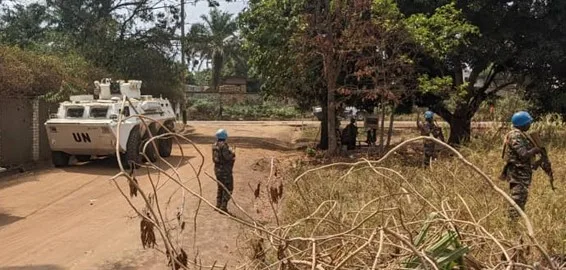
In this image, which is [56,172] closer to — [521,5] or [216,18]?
[521,5]

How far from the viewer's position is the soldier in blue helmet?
681 centimetres

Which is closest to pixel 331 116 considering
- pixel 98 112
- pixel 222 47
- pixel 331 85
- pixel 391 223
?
pixel 331 85

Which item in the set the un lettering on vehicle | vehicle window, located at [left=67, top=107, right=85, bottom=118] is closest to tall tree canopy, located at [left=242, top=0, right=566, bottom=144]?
vehicle window, located at [left=67, top=107, right=85, bottom=118]

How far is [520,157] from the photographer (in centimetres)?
685

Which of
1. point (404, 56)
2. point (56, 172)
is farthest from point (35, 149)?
point (404, 56)

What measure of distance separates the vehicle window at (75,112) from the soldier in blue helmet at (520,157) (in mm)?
9551

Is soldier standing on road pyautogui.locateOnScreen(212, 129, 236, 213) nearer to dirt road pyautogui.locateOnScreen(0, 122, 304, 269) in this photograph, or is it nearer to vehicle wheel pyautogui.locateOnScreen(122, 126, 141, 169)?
dirt road pyautogui.locateOnScreen(0, 122, 304, 269)

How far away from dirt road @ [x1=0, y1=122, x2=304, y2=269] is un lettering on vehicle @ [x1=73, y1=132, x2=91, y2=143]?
686 millimetres

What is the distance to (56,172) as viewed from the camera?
13.3 m

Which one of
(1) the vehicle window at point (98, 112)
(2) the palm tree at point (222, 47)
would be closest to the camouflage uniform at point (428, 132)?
(1) the vehicle window at point (98, 112)

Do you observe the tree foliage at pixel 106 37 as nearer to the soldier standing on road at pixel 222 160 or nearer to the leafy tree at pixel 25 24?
the leafy tree at pixel 25 24

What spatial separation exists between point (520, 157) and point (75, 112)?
9.94 meters

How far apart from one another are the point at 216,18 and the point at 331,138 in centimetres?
4695

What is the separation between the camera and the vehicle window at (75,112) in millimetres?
13602
